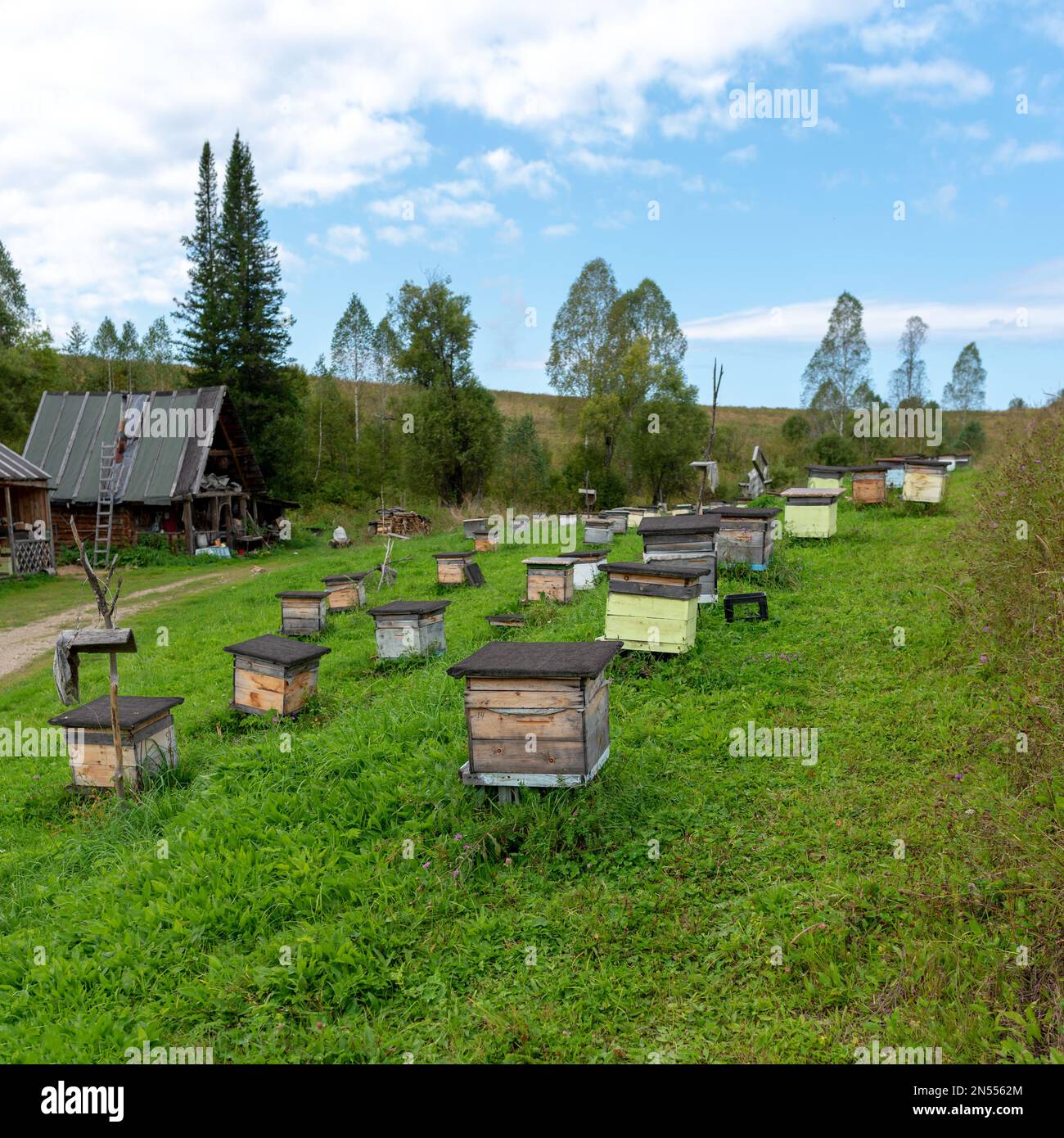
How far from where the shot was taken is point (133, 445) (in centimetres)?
3067

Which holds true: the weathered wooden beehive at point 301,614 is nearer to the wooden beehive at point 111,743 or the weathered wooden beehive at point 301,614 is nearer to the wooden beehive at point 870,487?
the wooden beehive at point 111,743

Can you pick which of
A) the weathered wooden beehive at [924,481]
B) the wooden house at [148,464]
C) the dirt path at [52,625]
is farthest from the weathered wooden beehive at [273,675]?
the wooden house at [148,464]

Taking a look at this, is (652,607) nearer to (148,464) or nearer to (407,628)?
(407,628)

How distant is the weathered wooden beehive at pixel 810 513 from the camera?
16.1 metres

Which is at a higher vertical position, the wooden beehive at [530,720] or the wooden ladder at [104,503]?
the wooden ladder at [104,503]

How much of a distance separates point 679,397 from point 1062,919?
40.3m

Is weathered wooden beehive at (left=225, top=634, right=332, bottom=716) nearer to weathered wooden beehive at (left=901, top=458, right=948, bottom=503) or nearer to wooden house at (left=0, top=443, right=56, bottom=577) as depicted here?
weathered wooden beehive at (left=901, top=458, right=948, bottom=503)

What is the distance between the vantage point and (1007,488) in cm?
1166

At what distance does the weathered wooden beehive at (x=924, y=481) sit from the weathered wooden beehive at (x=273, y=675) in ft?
45.5

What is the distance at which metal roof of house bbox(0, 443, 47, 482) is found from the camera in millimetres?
24672

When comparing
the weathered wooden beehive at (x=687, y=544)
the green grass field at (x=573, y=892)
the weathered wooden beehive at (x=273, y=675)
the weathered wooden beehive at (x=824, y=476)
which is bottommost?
the green grass field at (x=573, y=892)

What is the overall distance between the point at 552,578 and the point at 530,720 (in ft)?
28.7
